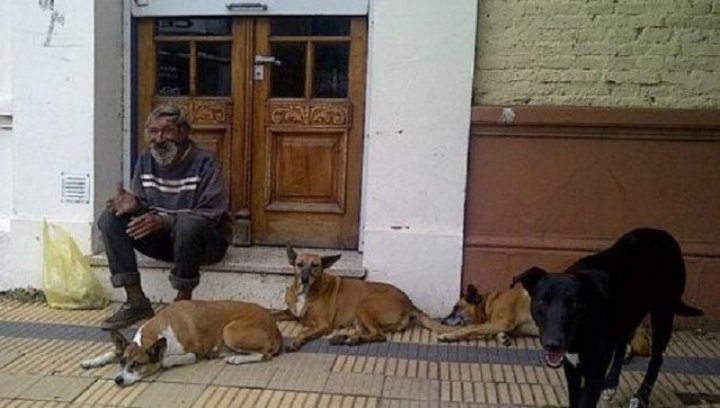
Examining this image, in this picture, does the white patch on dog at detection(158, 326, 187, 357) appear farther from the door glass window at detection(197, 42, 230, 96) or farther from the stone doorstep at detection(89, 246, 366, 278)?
the door glass window at detection(197, 42, 230, 96)

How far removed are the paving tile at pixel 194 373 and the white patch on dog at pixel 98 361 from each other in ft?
1.09

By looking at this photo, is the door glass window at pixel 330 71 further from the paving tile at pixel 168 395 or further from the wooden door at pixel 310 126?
the paving tile at pixel 168 395

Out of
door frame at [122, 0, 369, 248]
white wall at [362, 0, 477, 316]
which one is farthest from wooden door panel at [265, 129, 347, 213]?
white wall at [362, 0, 477, 316]

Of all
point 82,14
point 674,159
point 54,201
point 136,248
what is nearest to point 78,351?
point 136,248

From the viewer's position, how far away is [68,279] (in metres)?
4.96

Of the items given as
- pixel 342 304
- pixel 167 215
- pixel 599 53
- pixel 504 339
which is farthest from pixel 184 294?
pixel 599 53

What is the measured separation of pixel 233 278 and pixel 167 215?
2.21 ft

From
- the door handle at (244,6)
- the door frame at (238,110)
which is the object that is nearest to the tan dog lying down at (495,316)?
the door frame at (238,110)

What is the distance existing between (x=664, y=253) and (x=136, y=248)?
329cm

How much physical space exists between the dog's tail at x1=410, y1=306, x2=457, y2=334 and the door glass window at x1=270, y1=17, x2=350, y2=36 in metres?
2.14

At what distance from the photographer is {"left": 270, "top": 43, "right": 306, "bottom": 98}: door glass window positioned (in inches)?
210

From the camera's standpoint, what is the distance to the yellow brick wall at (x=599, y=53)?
461 cm

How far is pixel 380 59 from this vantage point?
480 centimetres

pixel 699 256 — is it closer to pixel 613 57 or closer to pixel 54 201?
pixel 613 57
